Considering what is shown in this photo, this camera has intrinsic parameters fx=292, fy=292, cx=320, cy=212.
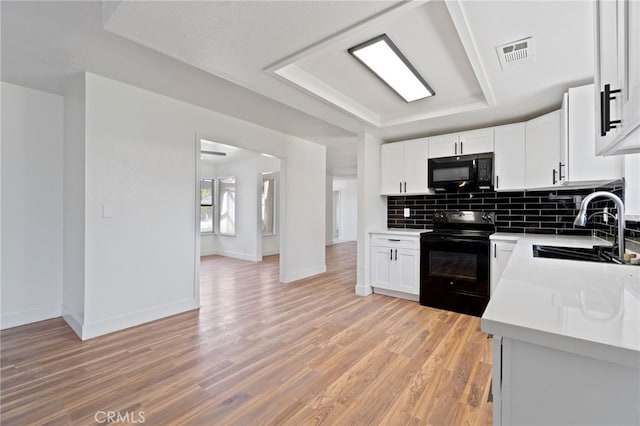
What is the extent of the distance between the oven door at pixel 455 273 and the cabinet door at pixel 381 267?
0.46 metres

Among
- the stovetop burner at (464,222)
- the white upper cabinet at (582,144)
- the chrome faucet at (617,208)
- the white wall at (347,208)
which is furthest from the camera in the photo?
the white wall at (347,208)

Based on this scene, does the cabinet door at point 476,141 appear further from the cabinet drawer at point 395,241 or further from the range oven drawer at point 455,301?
the range oven drawer at point 455,301

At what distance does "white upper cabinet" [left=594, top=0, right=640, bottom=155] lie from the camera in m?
0.83

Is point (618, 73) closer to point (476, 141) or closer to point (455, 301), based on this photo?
point (476, 141)

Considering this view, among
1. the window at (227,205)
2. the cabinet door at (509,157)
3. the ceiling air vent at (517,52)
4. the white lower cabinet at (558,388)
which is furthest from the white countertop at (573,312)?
the window at (227,205)

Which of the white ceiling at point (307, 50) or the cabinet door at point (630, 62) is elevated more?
the white ceiling at point (307, 50)

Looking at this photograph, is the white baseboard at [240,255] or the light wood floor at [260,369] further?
the white baseboard at [240,255]

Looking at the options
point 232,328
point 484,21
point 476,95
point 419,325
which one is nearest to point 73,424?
point 232,328

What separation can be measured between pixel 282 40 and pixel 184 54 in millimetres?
678

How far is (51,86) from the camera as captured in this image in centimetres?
288

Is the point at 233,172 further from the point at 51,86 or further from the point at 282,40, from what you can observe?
the point at 282,40

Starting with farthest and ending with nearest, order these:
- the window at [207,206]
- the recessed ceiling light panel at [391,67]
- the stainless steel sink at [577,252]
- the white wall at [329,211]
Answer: the white wall at [329,211], the window at [207,206], the recessed ceiling light panel at [391,67], the stainless steel sink at [577,252]

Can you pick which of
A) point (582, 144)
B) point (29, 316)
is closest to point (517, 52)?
point (582, 144)

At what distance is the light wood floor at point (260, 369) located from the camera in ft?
5.51
